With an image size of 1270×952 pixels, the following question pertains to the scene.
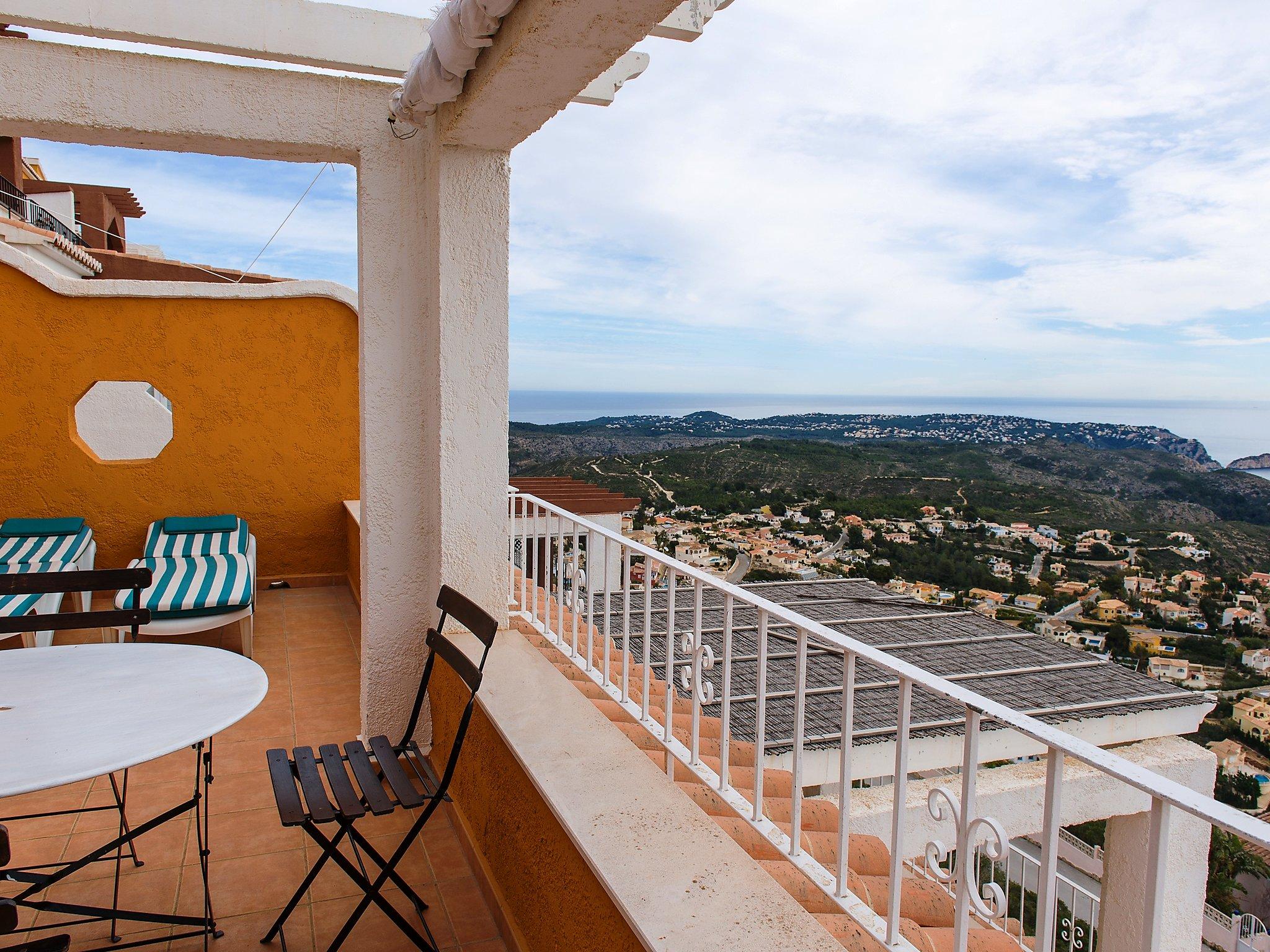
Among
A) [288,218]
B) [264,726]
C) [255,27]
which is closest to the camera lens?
[255,27]

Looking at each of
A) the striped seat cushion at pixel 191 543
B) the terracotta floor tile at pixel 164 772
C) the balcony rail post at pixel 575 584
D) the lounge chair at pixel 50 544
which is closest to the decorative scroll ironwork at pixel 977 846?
the balcony rail post at pixel 575 584

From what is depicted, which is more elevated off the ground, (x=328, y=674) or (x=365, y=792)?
(x=365, y=792)

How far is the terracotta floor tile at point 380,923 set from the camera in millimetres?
2311

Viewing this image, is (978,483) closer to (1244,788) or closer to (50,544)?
(1244,788)

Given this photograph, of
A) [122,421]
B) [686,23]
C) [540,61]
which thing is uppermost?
[686,23]

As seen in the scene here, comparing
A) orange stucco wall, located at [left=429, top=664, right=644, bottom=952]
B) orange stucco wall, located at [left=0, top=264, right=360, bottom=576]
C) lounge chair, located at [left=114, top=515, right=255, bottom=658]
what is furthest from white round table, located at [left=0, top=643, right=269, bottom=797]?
orange stucco wall, located at [left=0, top=264, right=360, bottom=576]

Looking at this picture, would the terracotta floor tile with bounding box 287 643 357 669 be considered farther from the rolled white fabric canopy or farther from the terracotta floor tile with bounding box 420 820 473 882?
the rolled white fabric canopy

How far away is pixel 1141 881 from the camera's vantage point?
5.48 meters

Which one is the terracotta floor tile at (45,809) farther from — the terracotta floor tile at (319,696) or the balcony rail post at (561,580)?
the balcony rail post at (561,580)

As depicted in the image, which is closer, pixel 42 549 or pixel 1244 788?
pixel 1244 788

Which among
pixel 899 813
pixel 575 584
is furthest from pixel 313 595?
pixel 899 813

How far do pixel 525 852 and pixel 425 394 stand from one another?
5.88 feet

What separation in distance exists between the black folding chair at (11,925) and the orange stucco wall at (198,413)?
5224 mm

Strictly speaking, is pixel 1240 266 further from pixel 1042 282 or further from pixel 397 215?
pixel 397 215
